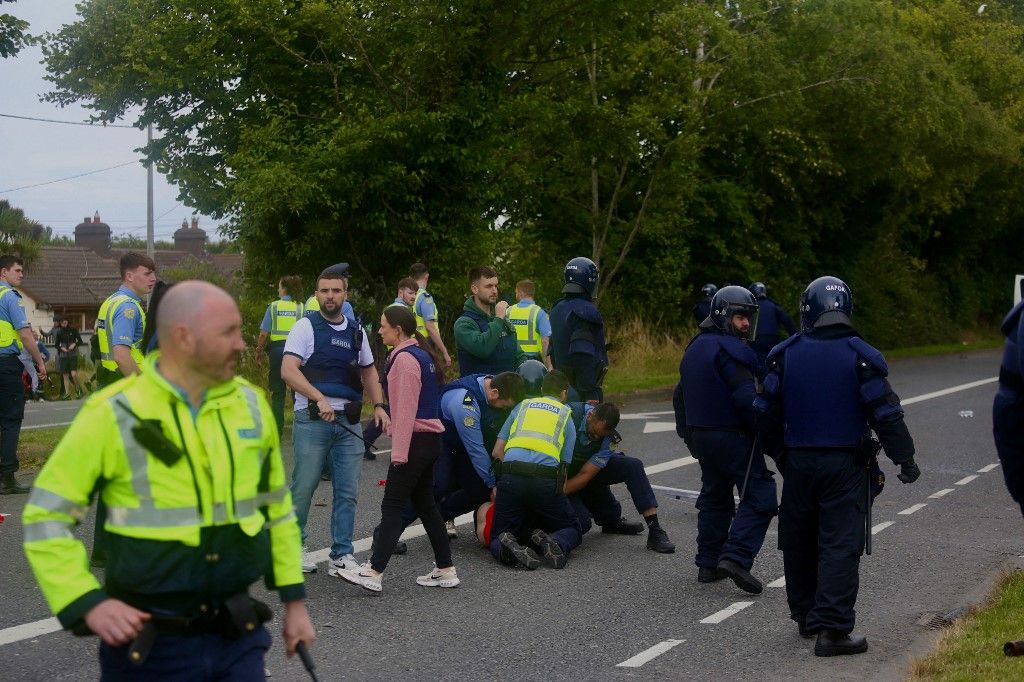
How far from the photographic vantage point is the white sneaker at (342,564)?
865 centimetres

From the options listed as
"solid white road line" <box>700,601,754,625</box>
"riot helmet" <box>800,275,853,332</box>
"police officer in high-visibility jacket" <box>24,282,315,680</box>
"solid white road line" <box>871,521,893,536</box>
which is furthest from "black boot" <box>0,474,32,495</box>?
"police officer in high-visibility jacket" <box>24,282,315,680</box>

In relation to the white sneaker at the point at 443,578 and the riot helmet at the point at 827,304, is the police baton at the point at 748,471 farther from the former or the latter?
the white sneaker at the point at 443,578

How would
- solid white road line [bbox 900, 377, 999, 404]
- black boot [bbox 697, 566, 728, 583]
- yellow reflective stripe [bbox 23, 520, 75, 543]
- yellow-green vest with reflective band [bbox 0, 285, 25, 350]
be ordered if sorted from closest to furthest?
1. yellow reflective stripe [bbox 23, 520, 75, 543]
2. black boot [bbox 697, 566, 728, 583]
3. yellow-green vest with reflective band [bbox 0, 285, 25, 350]
4. solid white road line [bbox 900, 377, 999, 404]

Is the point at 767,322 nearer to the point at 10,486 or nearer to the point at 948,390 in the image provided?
the point at 10,486

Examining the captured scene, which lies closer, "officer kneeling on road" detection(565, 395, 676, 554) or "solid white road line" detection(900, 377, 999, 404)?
"officer kneeling on road" detection(565, 395, 676, 554)

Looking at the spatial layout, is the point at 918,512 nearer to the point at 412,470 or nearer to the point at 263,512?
the point at 412,470

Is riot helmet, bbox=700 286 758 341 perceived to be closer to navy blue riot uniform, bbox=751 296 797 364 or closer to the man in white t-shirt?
the man in white t-shirt

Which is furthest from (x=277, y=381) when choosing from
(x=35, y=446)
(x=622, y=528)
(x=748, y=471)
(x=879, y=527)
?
(x=748, y=471)

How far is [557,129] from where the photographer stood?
2388 centimetres

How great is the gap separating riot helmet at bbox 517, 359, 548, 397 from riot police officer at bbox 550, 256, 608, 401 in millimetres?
1876

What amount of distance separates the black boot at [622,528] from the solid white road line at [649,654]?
3.05m

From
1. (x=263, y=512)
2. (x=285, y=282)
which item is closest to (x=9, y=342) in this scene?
(x=285, y=282)

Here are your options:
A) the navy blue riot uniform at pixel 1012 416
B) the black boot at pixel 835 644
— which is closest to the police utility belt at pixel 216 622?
the navy blue riot uniform at pixel 1012 416

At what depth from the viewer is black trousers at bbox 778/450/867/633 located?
7.15 meters
